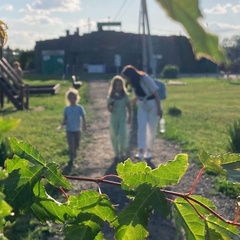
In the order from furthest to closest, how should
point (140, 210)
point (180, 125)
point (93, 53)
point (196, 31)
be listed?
point (93, 53)
point (180, 125)
point (140, 210)
point (196, 31)

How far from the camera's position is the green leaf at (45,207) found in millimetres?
793

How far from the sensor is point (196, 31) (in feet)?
1.38

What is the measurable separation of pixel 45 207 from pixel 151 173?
164mm

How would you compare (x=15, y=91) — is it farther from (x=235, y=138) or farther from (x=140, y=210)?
(x=140, y=210)

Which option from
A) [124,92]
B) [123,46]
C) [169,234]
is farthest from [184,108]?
[123,46]

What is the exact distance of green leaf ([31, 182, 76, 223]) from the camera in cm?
79

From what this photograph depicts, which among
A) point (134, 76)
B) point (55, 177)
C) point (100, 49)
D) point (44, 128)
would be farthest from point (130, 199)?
point (100, 49)

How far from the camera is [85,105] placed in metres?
18.6

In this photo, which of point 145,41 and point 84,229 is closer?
point 84,229

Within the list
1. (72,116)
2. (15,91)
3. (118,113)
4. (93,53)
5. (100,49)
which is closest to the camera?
(72,116)

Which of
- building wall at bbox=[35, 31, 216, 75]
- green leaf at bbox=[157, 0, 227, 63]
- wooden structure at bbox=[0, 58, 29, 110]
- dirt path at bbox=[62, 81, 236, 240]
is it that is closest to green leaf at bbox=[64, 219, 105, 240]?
green leaf at bbox=[157, 0, 227, 63]

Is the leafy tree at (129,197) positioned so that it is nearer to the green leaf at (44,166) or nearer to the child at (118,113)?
the green leaf at (44,166)

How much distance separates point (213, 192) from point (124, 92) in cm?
229

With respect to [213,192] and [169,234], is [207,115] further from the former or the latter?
[169,234]
